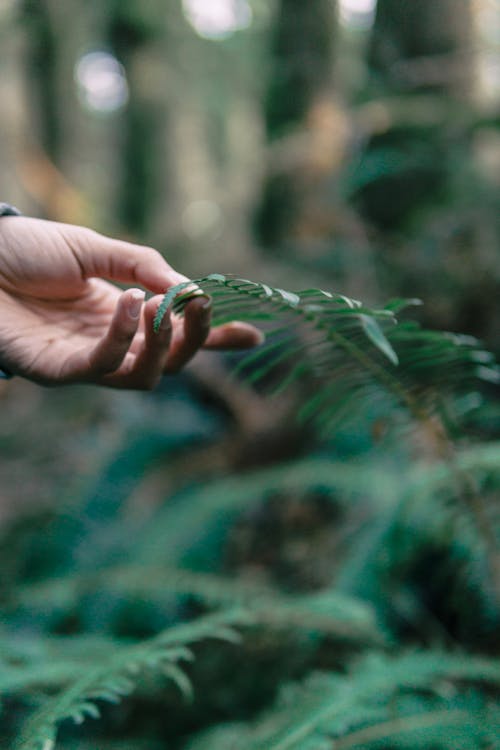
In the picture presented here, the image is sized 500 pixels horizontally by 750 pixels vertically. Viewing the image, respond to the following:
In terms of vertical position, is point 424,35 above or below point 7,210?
above

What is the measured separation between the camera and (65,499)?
243 centimetres

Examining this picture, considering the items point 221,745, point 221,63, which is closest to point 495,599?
point 221,745

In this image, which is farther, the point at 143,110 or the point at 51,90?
the point at 51,90

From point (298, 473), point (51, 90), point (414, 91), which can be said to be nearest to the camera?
point (298, 473)

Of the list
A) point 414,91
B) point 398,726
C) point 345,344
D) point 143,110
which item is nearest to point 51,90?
point 143,110

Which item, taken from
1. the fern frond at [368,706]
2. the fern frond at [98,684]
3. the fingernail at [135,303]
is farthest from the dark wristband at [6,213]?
the fern frond at [368,706]

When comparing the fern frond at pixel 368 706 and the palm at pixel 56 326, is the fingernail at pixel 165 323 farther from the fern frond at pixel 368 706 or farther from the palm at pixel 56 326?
the fern frond at pixel 368 706

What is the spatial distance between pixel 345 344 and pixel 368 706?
30.7 inches

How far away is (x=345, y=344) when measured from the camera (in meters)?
1.13

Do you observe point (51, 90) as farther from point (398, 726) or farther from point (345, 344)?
point (398, 726)

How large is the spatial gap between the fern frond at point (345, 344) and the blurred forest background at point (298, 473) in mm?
123

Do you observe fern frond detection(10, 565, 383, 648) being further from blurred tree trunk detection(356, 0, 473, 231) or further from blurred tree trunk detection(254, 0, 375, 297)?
blurred tree trunk detection(254, 0, 375, 297)

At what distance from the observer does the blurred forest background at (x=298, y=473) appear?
5.32 feet

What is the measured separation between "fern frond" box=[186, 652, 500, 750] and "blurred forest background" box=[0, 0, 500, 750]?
0.01 m
